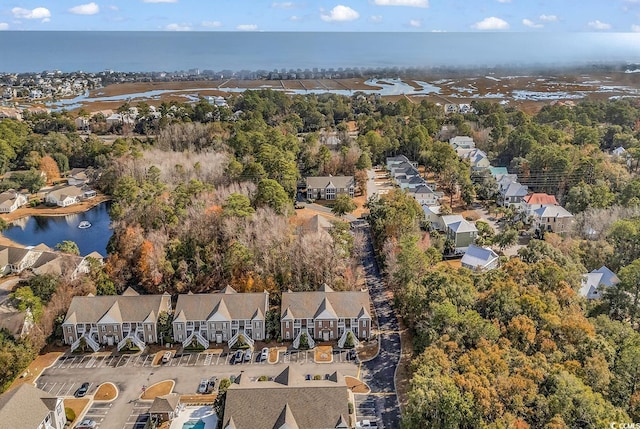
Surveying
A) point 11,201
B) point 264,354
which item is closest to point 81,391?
point 264,354

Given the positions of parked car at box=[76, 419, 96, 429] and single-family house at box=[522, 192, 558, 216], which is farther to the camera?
single-family house at box=[522, 192, 558, 216]

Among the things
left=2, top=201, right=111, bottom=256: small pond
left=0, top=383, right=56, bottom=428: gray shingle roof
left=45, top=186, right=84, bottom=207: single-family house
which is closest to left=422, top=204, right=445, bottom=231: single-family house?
left=2, top=201, right=111, bottom=256: small pond

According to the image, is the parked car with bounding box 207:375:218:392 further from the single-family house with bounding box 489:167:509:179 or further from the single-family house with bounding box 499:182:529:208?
the single-family house with bounding box 489:167:509:179

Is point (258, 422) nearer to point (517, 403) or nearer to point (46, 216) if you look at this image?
point (517, 403)

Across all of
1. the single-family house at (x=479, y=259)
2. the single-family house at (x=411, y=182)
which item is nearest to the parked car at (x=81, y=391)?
the single-family house at (x=479, y=259)

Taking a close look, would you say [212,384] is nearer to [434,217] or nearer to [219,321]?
[219,321]
